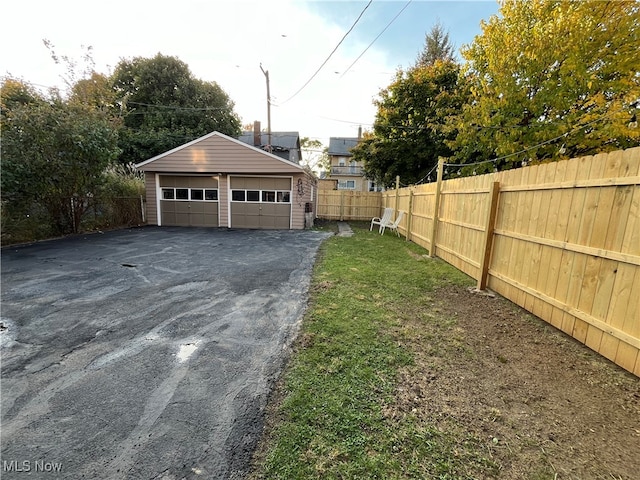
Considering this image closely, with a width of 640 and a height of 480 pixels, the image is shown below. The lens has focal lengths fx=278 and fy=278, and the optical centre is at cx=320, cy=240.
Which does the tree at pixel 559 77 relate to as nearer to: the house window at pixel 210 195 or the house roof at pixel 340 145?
the house window at pixel 210 195

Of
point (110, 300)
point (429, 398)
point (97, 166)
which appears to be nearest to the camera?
point (429, 398)

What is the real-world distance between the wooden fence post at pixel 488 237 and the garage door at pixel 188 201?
11.1 metres

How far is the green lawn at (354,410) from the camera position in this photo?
1.45 meters

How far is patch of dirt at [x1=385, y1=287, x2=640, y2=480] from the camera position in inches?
60.3

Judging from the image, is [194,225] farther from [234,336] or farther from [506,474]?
[506,474]

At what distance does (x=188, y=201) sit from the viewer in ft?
41.9

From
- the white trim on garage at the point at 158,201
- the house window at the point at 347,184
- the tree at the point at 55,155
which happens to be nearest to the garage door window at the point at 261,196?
the white trim on garage at the point at 158,201

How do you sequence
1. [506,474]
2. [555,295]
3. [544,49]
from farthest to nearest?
1. [544,49]
2. [555,295]
3. [506,474]

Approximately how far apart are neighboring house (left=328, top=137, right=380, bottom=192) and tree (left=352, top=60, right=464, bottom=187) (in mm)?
14509

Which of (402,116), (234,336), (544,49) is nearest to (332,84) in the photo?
(402,116)

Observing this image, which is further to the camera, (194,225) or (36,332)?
(194,225)

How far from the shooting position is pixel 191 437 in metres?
1.63

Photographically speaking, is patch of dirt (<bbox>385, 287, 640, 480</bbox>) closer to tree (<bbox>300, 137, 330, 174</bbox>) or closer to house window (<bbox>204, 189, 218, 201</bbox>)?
house window (<bbox>204, 189, 218, 201</bbox>)

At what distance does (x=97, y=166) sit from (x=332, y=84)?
28.6 ft
